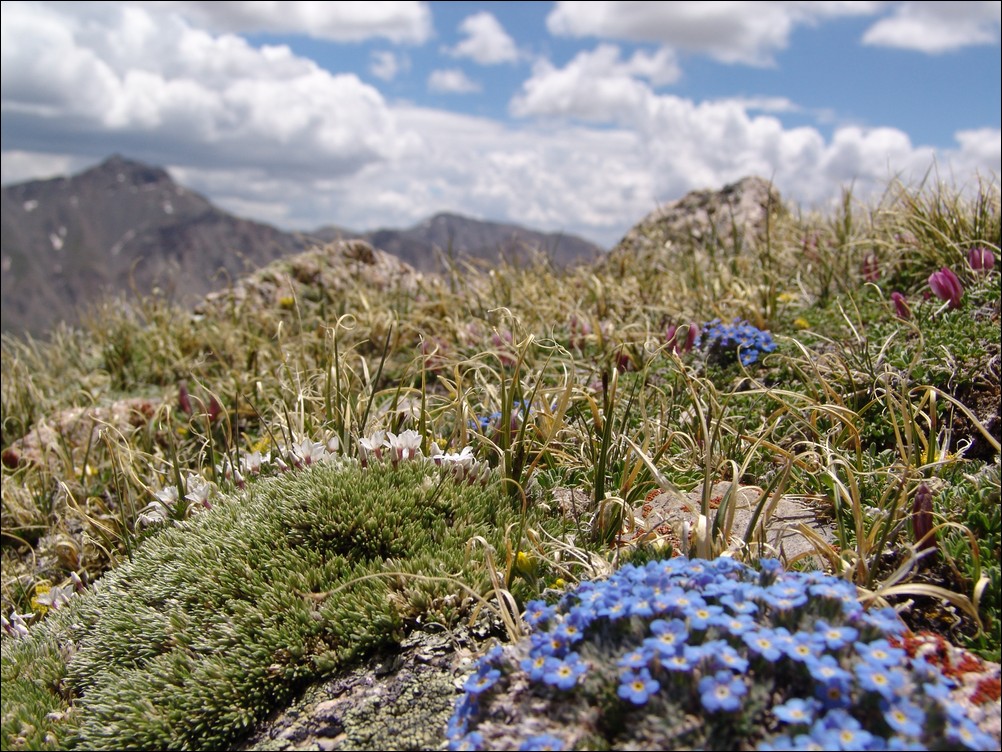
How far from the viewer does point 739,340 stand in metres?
5.21

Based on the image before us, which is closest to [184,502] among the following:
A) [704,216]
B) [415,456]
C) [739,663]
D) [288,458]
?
[288,458]

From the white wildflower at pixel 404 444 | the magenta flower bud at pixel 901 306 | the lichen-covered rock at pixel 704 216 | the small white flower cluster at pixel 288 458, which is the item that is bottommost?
the small white flower cluster at pixel 288 458

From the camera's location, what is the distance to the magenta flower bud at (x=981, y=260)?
18.4 feet

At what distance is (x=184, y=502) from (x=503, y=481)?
182 centimetres

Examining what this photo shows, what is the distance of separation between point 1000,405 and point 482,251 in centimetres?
783

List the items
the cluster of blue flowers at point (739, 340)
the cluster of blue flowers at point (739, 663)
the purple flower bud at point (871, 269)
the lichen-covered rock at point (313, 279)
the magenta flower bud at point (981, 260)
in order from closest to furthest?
the cluster of blue flowers at point (739, 663)
the cluster of blue flowers at point (739, 340)
the magenta flower bud at point (981, 260)
the purple flower bud at point (871, 269)
the lichen-covered rock at point (313, 279)

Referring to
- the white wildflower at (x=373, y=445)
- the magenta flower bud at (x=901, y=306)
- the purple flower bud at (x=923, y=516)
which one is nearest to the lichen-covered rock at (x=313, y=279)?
the magenta flower bud at (x=901, y=306)

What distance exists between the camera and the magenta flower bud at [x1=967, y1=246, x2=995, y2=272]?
18.4 feet

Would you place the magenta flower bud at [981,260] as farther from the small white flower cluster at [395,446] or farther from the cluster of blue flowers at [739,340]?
the small white flower cluster at [395,446]

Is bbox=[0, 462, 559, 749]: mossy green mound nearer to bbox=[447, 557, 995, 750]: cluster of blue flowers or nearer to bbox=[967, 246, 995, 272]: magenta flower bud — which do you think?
bbox=[447, 557, 995, 750]: cluster of blue flowers

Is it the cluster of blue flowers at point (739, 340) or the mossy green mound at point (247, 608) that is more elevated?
the cluster of blue flowers at point (739, 340)

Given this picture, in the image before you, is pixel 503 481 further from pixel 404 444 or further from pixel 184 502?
pixel 184 502

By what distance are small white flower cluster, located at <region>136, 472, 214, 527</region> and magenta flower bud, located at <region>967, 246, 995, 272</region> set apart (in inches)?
209

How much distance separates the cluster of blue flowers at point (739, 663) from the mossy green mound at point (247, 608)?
731 mm
